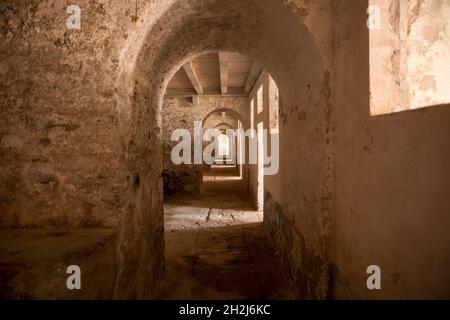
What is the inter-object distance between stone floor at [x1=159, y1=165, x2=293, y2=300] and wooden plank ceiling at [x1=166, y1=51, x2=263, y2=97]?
11.7 ft

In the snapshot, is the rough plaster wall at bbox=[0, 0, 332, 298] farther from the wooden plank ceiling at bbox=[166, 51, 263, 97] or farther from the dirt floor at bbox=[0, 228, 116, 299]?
the wooden plank ceiling at bbox=[166, 51, 263, 97]

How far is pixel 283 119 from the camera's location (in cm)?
400

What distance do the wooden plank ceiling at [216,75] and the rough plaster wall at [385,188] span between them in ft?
12.8

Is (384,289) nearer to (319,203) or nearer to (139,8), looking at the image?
(319,203)

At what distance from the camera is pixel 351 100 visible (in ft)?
6.37

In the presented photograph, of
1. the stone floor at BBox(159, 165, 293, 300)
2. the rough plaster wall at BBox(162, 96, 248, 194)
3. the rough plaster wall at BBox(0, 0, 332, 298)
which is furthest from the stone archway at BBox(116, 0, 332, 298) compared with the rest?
the rough plaster wall at BBox(162, 96, 248, 194)

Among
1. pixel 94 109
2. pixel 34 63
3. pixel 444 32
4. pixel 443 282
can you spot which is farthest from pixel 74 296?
pixel 444 32

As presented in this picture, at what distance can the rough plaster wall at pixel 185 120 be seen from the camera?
9.68 metres

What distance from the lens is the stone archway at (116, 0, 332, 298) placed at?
237cm

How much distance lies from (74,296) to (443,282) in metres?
1.90

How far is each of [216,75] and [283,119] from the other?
13.0 ft

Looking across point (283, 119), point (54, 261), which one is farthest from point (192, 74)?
point (54, 261)

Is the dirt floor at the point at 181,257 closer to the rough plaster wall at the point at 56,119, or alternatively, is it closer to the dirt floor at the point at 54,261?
the dirt floor at the point at 54,261

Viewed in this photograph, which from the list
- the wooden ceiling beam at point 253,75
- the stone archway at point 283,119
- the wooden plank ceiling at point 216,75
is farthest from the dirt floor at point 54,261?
the wooden ceiling beam at point 253,75
